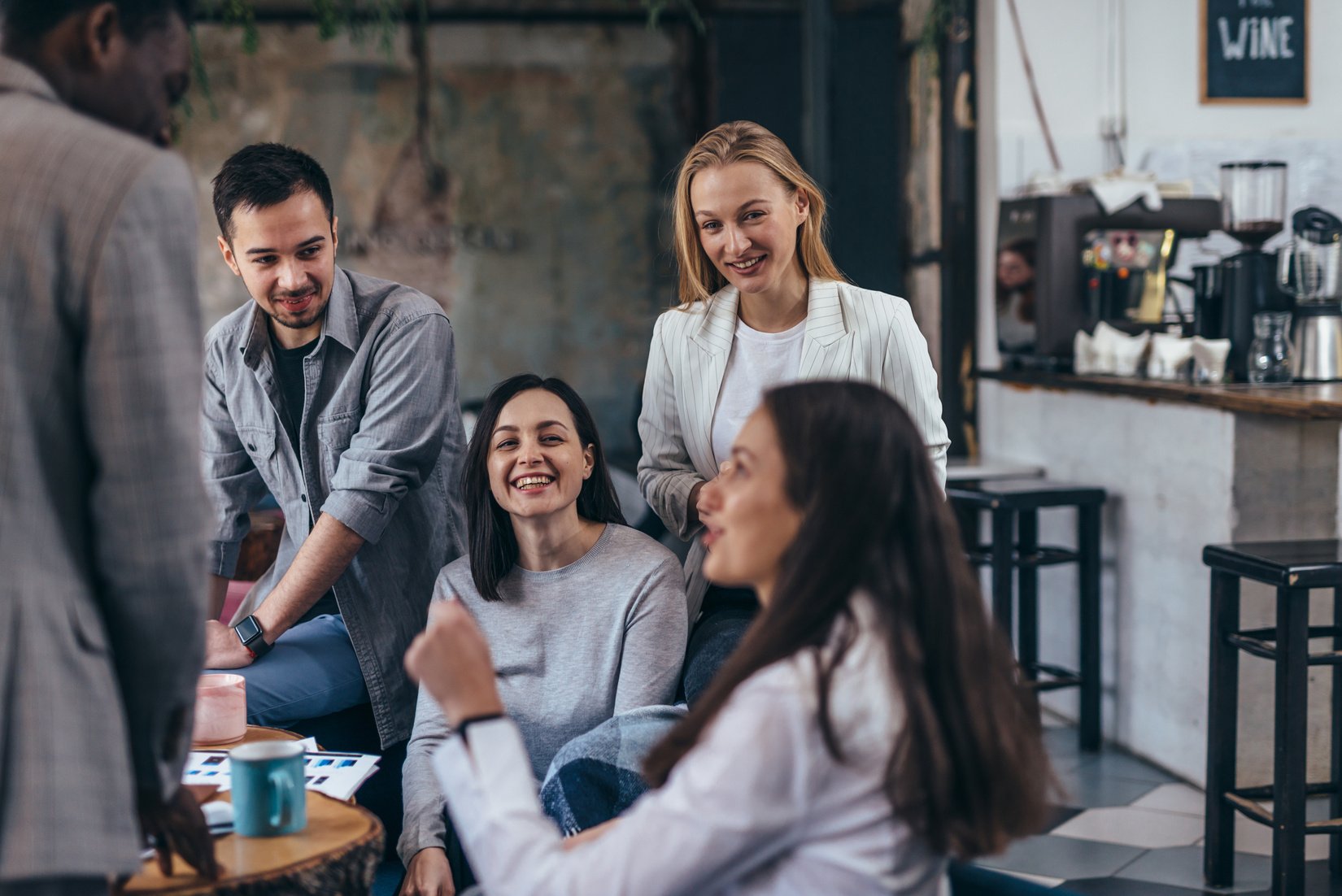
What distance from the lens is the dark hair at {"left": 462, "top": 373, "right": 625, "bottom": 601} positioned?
2311 millimetres

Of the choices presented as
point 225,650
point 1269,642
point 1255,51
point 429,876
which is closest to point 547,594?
point 429,876

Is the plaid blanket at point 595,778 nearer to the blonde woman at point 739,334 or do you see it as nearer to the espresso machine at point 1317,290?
the blonde woman at point 739,334

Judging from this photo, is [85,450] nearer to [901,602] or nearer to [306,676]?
[901,602]

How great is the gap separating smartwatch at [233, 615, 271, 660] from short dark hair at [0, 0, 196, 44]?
138cm

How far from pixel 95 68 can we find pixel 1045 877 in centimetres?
280

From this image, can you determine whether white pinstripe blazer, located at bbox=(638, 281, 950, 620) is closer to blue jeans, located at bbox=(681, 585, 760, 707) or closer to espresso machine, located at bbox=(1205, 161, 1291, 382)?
blue jeans, located at bbox=(681, 585, 760, 707)

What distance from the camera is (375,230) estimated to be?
6.79 metres

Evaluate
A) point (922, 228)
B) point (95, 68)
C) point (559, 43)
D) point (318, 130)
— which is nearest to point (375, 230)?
point (318, 130)

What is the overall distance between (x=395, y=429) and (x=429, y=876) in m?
0.81

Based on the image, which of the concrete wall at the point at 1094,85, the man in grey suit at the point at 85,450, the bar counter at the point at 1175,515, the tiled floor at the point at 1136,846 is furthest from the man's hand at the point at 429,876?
the concrete wall at the point at 1094,85

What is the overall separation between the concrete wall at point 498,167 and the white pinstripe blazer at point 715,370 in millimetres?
4300

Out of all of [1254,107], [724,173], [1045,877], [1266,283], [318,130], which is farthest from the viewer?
[318,130]

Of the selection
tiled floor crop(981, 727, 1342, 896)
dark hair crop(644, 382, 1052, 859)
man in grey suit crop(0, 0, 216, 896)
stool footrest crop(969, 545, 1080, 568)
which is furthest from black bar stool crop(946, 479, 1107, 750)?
man in grey suit crop(0, 0, 216, 896)

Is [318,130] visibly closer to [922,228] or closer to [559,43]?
[559,43]
